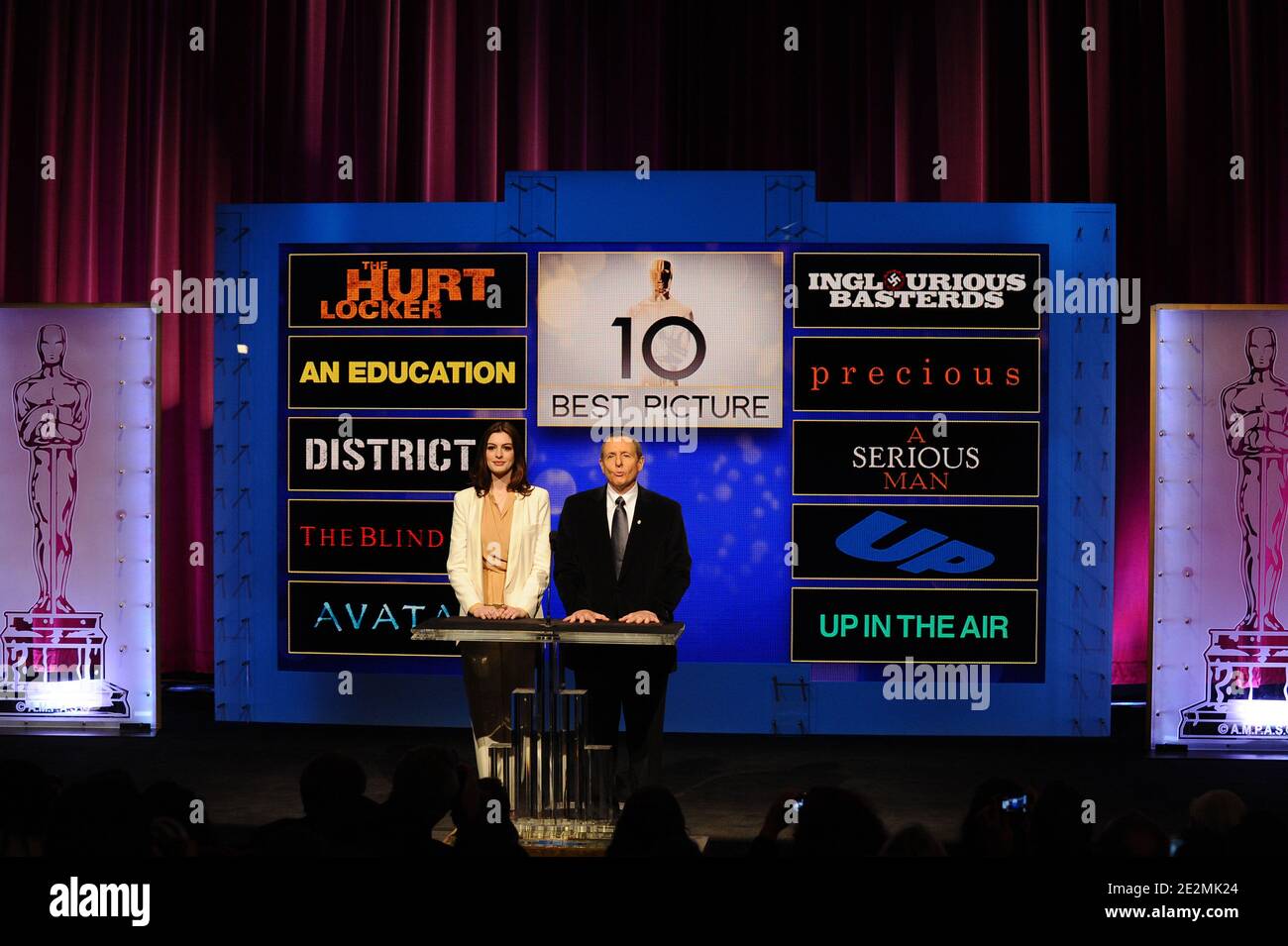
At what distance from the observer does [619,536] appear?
5.02 metres

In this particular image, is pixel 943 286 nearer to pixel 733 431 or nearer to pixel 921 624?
pixel 733 431

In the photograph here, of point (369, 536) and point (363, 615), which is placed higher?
point (369, 536)

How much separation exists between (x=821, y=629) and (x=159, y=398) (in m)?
3.82

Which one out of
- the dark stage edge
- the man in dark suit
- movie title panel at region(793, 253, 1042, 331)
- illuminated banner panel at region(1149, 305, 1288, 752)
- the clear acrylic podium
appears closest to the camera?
the clear acrylic podium

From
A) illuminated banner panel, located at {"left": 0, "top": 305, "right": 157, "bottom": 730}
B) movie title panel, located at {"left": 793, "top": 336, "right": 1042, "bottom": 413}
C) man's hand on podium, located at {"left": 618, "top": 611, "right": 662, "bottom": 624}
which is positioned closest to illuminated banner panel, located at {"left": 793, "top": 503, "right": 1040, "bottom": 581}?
movie title panel, located at {"left": 793, "top": 336, "right": 1042, "bottom": 413}

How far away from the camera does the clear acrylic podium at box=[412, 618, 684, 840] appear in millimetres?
4492

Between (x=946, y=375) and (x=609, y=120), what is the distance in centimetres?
331

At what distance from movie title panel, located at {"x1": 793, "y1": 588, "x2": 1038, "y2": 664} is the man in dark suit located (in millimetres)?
1897

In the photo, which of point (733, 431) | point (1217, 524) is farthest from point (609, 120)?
point (1217, 524)

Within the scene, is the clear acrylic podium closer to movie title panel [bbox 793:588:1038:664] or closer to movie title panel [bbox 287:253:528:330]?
movie title panel [bbox 793:588:1038:664]

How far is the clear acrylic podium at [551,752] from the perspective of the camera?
4492 millimetres
